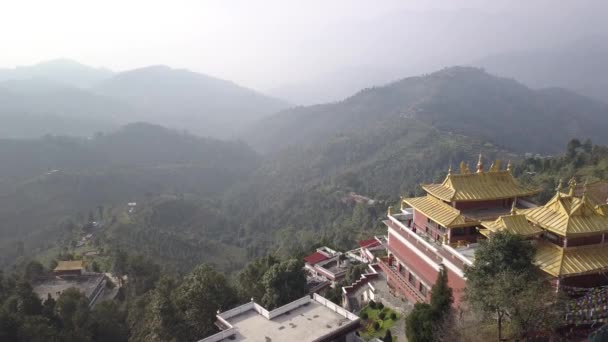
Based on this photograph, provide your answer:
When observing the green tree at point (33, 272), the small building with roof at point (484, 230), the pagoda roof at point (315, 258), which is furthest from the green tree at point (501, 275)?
the green tree at point (33, 272)

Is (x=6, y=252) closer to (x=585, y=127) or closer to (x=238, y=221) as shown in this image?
(x=238, y=221)

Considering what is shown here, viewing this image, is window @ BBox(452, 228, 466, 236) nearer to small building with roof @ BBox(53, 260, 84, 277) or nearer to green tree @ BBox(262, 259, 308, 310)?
green tree @ BBox(262, 259, 308, 310)

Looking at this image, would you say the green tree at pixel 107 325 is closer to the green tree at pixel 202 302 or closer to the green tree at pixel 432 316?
the green tree at pixel 202 302

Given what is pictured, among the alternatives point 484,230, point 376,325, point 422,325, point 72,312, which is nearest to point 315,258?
point 376,325

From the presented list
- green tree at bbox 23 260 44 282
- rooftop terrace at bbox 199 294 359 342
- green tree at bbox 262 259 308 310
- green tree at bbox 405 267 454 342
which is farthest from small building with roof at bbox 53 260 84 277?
green tree at bbox 405 267 454 342

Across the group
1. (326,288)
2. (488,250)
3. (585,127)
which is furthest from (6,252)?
(585,127)

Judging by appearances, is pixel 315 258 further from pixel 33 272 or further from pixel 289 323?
pixel 33 272
